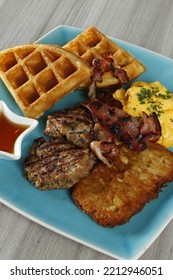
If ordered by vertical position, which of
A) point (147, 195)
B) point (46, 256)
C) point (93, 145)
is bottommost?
point (46, 256)

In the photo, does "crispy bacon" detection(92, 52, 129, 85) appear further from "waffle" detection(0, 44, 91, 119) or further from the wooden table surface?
the wooden table surface

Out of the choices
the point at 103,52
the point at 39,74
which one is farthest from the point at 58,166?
the point at 103,52

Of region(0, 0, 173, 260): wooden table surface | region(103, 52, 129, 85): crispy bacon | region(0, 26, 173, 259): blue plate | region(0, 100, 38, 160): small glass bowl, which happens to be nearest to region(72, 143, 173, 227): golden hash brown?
region(0, 26, 173, 259): blue plate

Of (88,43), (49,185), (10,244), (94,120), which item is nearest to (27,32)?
(88,43)

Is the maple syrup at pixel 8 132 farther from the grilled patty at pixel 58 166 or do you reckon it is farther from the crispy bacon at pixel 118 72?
the crispy bacon at pixel 118 72

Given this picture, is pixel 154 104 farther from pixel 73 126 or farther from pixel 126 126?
pixel 73 126

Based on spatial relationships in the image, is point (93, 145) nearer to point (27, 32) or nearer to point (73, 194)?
point (73, 194)
